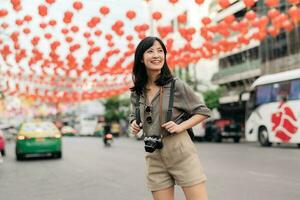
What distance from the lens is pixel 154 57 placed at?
352cm

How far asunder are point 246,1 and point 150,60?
40.7 feet

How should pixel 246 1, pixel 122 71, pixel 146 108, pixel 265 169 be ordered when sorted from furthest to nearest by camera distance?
pixel 122 71 → pixel 246 1 → pixel 265 169 → pixel 146 108

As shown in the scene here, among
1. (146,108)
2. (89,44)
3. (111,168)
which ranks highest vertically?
(89,44)

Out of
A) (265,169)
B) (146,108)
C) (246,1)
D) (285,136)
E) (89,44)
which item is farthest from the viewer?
(285,136)

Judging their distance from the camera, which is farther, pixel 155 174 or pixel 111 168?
pixel 111 168

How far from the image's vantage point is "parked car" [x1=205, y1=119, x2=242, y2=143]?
31.9 metres

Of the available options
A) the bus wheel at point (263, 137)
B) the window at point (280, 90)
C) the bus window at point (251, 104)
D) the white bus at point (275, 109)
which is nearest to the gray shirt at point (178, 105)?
the white bus at point (275, 109)

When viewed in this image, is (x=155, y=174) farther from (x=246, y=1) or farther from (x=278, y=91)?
(x=278, y=91)

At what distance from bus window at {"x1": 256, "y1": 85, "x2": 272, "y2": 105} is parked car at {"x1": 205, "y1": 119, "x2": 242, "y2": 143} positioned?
7775 millimetres

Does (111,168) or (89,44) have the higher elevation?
(89,44)

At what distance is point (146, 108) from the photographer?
11.3 feet

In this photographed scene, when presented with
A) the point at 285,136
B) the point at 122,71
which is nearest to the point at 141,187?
the point at 285,136

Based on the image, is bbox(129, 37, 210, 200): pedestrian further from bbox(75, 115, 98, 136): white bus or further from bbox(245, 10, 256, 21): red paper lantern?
bbox(75, 115, 98, 136): white bus

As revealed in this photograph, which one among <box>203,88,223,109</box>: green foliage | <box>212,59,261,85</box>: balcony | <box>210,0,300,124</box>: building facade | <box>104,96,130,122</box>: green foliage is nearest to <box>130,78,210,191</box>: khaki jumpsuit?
<box>210,0,300,124</box>: building facade
